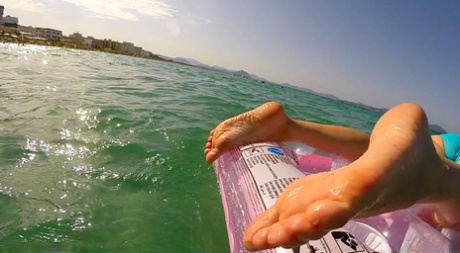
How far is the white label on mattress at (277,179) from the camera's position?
1187 mm

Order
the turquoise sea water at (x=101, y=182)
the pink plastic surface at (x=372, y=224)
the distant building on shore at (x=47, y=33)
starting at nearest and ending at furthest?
the pink plastic surface at (x=372, y=224) → the turquoise sea water at (x=101, y=182) → the distant building on shore at (x=47, y=33)

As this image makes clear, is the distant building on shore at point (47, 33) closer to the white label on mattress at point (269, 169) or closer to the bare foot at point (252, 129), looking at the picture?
the bare foot at point (252, 129)

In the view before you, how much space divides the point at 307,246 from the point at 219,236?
821mm

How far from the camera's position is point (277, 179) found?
166cm

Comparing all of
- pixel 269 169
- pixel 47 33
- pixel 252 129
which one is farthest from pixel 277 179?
pixel 47 33

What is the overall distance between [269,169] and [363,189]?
3.14ft

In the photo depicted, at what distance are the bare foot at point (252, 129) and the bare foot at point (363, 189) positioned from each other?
102cm

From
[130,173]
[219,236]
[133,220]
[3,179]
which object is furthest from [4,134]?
[219,236]

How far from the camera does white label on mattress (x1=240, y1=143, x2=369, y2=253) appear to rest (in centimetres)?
119

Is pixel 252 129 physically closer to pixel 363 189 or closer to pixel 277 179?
pixel 277 179

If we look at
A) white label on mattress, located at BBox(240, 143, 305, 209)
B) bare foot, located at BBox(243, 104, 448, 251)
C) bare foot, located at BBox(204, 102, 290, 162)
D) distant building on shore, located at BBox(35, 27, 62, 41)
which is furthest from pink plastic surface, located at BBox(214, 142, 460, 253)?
distant building on shore, located at BBox(35, 27, 62, 41)

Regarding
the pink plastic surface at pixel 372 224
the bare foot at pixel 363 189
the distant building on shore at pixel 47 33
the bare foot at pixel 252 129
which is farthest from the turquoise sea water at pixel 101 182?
the distant building on shore at pixel 47 33

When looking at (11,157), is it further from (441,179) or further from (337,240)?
(441,179)

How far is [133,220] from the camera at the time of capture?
1.88 meters
